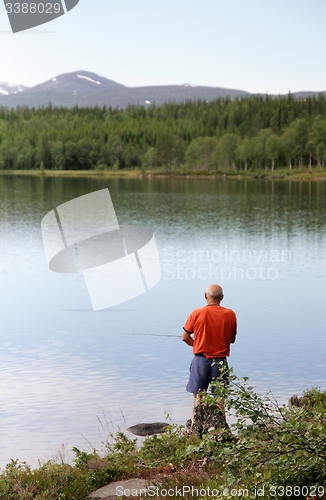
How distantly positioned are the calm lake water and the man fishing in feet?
8.80

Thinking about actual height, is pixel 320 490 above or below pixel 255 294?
above

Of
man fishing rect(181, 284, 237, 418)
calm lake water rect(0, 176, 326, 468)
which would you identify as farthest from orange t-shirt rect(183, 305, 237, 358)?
calm lake water rect(0, 176, 326, 468)

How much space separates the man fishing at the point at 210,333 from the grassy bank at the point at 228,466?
2.58 ft

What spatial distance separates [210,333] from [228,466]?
224 cm

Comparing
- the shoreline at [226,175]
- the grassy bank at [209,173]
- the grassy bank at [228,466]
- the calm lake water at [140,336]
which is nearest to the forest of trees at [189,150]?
the grassy bank at [209,173]

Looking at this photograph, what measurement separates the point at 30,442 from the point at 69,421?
114 cm

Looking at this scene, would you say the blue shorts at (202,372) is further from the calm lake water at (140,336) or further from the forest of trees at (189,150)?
the forest of trees at (189,150)

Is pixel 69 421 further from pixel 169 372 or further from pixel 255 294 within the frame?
pixel 255 294

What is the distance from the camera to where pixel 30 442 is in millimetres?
11000

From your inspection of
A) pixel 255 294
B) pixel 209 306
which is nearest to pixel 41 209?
pixel 255 294

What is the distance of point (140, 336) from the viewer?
18797mm

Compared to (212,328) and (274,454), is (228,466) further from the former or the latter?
(212,328)

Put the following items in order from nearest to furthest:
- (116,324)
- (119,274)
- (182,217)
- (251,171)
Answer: (116,324) → (119,274) → (182,217) → (251,171)

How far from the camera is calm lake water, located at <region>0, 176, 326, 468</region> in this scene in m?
12.2
